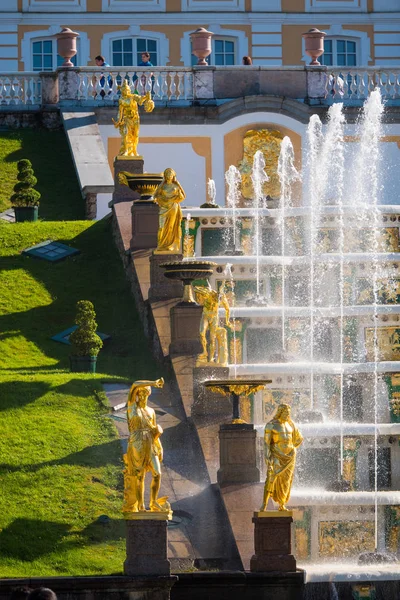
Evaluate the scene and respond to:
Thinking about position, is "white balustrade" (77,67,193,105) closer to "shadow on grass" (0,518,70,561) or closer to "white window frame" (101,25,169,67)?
"white window frame" (101,25,169,67)

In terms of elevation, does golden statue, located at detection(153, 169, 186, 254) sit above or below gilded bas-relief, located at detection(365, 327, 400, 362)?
above

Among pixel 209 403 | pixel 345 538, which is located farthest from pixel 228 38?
pixel 345 538

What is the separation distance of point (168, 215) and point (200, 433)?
21.6 ft

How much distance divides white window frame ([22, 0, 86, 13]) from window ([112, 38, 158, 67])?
137 cm

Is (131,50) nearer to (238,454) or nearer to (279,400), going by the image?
(279,400)

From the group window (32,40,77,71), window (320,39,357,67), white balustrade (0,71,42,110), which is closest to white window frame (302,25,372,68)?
window (320,39,357,67)

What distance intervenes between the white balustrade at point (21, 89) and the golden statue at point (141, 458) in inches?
959

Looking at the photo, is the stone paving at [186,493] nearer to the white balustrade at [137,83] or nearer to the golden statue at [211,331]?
the golden statue at [211,331]

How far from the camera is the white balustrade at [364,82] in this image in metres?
51.3

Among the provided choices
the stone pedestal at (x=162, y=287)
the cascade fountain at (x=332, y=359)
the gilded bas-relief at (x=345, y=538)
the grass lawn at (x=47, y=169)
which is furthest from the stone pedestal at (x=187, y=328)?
the grass lawn at (x=47, y=169)

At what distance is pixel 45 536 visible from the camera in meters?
27.9

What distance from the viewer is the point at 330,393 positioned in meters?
33.8

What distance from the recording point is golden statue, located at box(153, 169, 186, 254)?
36.5 metres

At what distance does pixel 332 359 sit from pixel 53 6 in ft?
82.7
